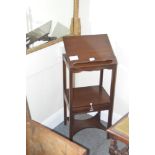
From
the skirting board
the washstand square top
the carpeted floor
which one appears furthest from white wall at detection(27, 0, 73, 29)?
the carpeted floor

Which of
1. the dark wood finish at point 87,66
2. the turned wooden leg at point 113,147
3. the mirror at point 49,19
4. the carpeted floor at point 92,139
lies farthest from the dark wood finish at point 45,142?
the carpeted floor at point 92,139

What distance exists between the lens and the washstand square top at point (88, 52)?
2275 mm

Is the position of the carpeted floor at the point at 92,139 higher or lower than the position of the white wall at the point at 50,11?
lower

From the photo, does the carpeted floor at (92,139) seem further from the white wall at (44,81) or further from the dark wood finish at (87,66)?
the white wall at (44,81)

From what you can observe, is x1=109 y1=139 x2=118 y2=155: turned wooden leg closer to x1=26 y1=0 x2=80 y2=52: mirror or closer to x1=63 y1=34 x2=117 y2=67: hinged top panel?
x1=63 y1=34 x2=117 y2=67: hinged top panel

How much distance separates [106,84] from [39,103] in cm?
71

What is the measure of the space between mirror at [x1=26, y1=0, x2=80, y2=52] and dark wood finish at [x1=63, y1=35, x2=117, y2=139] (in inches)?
7.0

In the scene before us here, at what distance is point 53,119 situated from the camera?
111 inches

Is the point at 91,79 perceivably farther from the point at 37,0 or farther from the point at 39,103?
the point at 37,0

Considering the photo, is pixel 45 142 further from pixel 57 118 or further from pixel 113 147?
pixel 57 118

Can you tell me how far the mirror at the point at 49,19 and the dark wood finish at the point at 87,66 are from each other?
0.18 meters

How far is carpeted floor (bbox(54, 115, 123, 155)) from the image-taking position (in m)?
2.57

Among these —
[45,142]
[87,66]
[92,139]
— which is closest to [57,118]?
[92,139]

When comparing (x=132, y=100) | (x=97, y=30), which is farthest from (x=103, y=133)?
(x=132, y=100)
